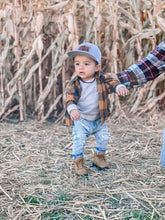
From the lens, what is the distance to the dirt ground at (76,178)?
1961 mm

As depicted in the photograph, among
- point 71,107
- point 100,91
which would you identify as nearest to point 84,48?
point 100,91

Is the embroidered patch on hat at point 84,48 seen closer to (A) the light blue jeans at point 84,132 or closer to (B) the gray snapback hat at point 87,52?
(B) the gray snapback hat at point 87,52

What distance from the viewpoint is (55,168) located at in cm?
273

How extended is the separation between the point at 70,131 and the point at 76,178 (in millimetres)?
1441

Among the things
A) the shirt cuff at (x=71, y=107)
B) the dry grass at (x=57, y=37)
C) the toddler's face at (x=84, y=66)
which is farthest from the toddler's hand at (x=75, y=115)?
the dry grass at (x=57, y=37)

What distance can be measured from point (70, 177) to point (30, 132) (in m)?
1.44

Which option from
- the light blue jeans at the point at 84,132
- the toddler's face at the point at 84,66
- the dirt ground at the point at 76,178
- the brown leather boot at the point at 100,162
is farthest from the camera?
the brown leather boot at the point at 100,162

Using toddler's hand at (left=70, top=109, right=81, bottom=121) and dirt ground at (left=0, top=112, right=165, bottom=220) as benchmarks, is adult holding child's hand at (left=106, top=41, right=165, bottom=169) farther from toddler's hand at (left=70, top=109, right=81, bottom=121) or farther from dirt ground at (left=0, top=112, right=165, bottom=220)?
dirt ground at (left=0, top=112, right=165, bottom=220)

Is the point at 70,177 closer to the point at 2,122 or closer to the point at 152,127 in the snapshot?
the point at 152,127

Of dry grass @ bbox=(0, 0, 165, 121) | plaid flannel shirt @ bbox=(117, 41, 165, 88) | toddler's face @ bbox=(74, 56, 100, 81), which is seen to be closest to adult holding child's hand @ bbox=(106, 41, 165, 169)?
plaid flannel shirt @ bbox=(117, 41, 165, 88)

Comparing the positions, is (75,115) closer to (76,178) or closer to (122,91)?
(122,91)

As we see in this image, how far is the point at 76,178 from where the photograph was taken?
2492 mm

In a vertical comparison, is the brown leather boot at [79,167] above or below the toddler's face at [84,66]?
below

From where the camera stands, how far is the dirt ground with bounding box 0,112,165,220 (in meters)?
1.96
